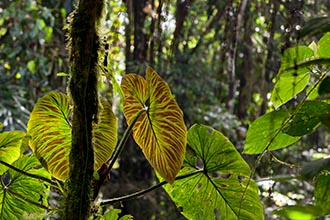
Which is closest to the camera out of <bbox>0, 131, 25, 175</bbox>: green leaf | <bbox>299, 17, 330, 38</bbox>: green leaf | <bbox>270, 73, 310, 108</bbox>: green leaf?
<bbox>299, 17, 330, 38</bbox>: green leaf

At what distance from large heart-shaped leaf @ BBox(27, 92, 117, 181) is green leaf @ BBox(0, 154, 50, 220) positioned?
8 centimetres

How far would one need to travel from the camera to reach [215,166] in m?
0.78

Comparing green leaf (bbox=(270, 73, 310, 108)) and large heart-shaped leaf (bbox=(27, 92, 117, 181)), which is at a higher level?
green leaf (bbox=(270, 73, 310, 108))

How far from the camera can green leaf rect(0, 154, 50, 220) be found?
796 millimetres

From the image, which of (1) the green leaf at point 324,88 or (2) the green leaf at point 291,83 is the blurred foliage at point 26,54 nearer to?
(2) the green leaf at point 291,83

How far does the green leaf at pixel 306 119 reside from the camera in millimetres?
530

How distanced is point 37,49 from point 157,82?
8.17ft

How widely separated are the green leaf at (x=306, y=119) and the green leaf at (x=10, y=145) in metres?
0.38

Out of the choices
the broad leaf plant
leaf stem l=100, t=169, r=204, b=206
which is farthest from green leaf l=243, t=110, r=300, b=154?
leaf stem l=100, t=169, r=204, b=206

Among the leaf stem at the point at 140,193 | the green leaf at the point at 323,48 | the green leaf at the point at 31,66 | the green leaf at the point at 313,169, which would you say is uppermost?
the green leaf at the point at 323,48

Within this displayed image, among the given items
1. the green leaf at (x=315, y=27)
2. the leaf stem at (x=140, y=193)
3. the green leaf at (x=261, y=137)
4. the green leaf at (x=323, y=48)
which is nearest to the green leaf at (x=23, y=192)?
the leaf stem at (x=140, y=193)

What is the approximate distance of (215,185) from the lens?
786 millimetres

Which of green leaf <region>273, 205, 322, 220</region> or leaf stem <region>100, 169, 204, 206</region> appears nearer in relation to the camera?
green leaf <region>273, 205, 322, 220</region>

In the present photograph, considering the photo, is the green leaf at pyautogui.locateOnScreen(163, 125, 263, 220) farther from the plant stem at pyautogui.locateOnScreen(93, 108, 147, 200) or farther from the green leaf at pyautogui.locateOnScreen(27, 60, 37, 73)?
the green leaf at pyautogui.locateOnScreen(27, 60, 37, 73)
